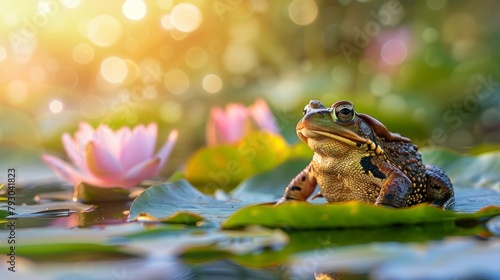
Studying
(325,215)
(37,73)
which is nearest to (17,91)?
(37,73)

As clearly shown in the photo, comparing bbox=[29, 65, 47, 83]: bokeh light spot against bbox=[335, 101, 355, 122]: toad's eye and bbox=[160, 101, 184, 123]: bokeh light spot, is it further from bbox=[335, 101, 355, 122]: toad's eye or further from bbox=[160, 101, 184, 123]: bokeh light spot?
bbox=[335, 101, 355, 122]: toad's eye

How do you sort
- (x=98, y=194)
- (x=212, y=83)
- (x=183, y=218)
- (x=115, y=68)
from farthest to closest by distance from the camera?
(x=212, y=83) → (x=115, y=68) → (x=98, y=194) → (x=183, y=218)

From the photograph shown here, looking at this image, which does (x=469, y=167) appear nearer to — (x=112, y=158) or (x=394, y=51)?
(x=112, y=158)

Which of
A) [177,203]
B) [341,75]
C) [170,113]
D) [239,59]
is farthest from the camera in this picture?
[239,59]

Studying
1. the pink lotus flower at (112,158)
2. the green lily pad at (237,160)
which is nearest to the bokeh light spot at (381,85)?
the green lily pad at (237,160)

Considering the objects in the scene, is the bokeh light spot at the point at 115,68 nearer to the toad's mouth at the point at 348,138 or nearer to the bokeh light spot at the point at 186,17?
the bokeh light spot at the point at 186,17

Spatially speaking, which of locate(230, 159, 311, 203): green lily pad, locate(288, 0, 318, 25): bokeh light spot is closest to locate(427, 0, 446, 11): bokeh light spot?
locate(288, 0, 318, 25): bokeh light spot
